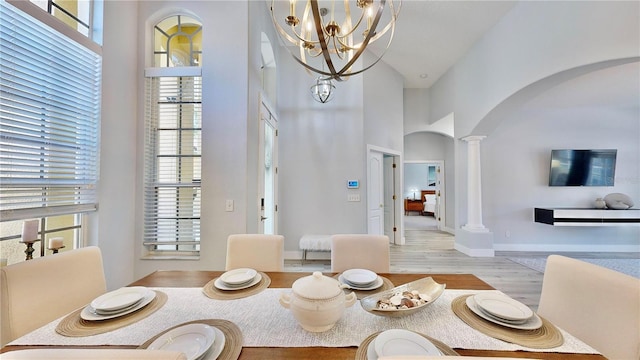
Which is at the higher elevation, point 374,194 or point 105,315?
point 374,194

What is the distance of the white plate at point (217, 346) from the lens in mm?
766

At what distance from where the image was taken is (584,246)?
4688mm

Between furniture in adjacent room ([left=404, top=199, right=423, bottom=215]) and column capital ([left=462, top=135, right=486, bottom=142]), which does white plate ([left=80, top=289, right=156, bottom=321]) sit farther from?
furniture in adjacent room ([left=404, top=199, right=423, bottom=215])

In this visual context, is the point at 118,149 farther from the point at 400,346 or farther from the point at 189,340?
the point at 400,346

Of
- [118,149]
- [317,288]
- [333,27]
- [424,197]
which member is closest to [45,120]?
[118,149]

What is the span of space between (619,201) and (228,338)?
690 centimetres

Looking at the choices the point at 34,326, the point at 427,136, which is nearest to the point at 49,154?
the point at 34,326

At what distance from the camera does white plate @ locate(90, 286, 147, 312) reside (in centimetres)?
101

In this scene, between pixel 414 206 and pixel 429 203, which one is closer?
pixel 429 203

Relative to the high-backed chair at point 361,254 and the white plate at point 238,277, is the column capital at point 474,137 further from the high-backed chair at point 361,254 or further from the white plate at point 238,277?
the white plate at point 238,277

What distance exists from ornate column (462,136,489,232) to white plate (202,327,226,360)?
4.68m

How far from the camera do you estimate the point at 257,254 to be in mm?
1686

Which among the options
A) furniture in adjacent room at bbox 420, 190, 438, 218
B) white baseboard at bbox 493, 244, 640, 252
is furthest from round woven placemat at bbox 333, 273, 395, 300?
furniture in adjacent room at bbox 420, 190, 438, 218

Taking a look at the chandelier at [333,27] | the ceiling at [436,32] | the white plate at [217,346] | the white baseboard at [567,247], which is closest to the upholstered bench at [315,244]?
the chandelier at [333,27]
